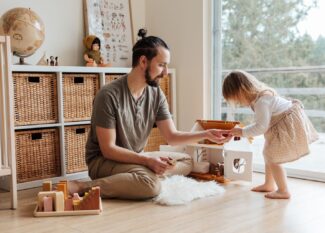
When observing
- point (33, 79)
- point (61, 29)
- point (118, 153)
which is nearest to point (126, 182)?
point (118, 153)

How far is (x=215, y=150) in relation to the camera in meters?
2.48

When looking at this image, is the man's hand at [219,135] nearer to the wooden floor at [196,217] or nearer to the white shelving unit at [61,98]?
the wooden floor at [196,217]

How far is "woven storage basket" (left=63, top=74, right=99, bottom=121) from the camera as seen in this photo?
2305mm

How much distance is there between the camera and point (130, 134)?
1.95m

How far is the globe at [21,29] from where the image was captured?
2.10 metres

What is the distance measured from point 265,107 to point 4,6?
164 centimetres

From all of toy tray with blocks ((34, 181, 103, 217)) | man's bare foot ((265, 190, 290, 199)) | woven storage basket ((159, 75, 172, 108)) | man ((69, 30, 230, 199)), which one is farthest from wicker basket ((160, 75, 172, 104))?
toy tray with blocks ((34, 181, 103, 217))

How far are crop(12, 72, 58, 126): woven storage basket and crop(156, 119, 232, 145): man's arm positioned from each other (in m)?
0.65

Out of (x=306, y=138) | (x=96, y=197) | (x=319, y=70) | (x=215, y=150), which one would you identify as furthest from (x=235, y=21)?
(x=96, y=197)

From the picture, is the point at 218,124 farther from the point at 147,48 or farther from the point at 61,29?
the point at 61,29

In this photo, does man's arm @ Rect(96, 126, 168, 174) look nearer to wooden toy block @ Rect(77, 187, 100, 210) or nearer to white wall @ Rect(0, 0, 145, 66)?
wooden toy block @ Rect(77, 187, 100, 210)

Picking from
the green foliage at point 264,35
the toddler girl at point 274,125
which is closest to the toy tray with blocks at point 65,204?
the toddler girl at point 274,125

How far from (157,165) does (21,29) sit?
106 cm

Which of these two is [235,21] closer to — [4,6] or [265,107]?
[265,107]
